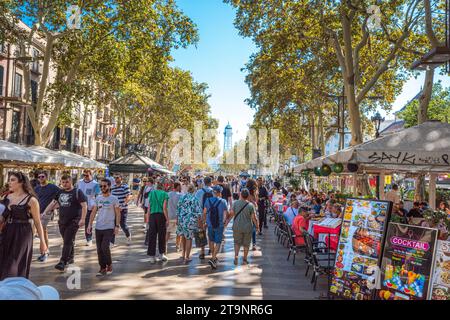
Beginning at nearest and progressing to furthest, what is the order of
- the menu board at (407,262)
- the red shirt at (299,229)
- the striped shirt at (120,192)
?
the menu board at (407,262) < the red shirt at (299,229) < the striped shirt at (120,192)

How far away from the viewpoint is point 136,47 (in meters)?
18.8

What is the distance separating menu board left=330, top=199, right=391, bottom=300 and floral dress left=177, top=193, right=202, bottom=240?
383 cm

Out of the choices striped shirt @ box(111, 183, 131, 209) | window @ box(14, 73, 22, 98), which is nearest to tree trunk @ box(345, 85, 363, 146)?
striped shirt @ box(111, 183, 131, 209)

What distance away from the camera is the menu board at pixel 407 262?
5.00 metres

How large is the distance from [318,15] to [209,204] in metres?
9.46

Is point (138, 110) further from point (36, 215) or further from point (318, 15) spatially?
point (36, 215)

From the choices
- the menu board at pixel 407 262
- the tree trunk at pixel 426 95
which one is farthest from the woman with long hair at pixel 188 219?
the tree trunk at pixel 426 95

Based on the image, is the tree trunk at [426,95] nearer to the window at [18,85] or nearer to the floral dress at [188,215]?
the floral dress at [188,215]

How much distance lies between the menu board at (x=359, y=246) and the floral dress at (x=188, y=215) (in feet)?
12.6

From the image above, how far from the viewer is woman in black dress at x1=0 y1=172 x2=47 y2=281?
552cm

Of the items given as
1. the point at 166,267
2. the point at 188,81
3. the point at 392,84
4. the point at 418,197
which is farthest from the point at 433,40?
the point at 188,81

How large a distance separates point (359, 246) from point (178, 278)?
11.1 feet

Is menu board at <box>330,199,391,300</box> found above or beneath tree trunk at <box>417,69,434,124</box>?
beneath

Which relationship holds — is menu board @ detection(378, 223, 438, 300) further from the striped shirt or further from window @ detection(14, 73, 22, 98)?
window @ detection(14, 73, 22, 98)
